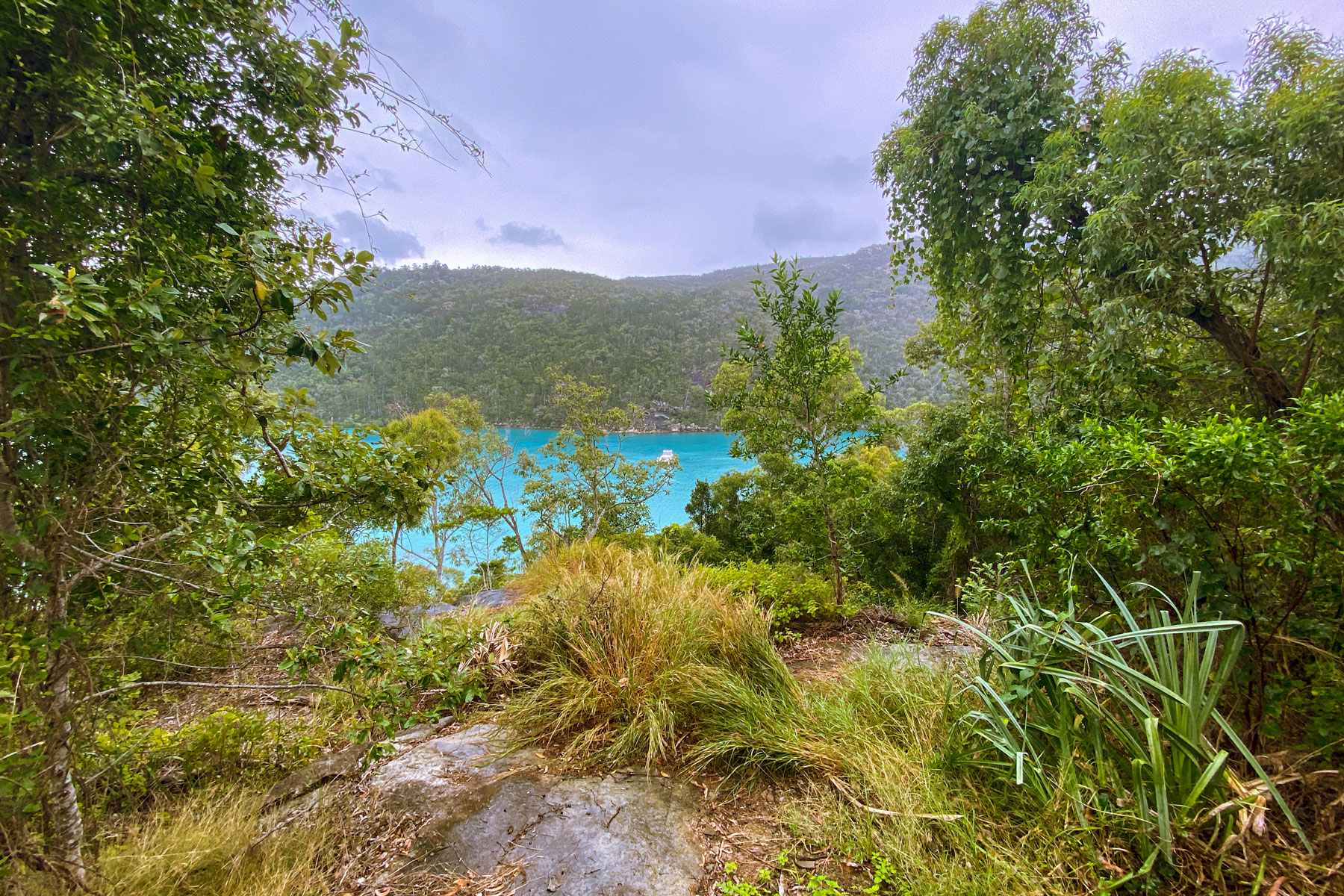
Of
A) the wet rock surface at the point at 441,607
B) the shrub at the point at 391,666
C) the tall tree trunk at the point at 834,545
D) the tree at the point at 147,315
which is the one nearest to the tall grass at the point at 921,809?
the shrub at the point at 391,666

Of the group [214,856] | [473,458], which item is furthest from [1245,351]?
[473,458]

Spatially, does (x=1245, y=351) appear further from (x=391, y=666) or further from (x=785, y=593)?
(x=391, y=666)

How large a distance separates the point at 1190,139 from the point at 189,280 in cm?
492

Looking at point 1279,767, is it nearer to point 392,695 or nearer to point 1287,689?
point 1287,689

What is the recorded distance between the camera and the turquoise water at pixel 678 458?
28.0 metres

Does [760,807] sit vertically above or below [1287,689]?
below

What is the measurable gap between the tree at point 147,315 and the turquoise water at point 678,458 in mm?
22945

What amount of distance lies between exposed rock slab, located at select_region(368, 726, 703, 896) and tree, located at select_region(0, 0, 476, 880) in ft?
3.49

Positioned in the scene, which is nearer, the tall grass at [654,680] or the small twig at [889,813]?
the small twig at [889,813]

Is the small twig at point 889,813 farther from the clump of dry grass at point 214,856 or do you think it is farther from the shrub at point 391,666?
the clump of dry grass at point 214,856

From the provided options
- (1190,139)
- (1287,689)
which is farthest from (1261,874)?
(1190,139)

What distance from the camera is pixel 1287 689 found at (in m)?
1.52

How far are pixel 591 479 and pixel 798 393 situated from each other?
11.0 meters

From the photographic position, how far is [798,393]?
13.1 feet
